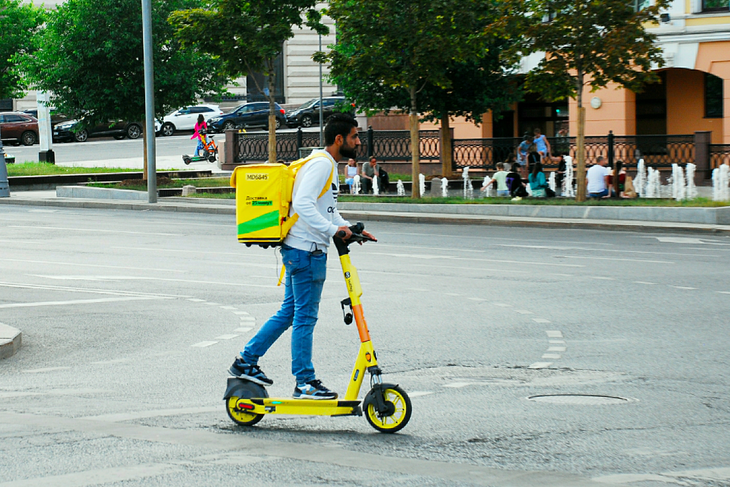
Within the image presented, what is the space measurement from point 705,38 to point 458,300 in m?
24.5

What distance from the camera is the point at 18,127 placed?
55.4 m

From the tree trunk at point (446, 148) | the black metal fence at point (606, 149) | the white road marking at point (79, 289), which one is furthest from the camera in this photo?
the tree trunk at point (446, 148)

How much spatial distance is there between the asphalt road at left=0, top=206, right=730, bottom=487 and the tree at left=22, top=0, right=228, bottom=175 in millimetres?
18493

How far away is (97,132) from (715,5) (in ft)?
116

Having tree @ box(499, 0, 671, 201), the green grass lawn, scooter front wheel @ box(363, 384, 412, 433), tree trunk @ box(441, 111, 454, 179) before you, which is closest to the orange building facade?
tree trunk @ box(441, 111, 454, 179)

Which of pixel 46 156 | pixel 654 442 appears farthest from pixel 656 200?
pixel 46 156

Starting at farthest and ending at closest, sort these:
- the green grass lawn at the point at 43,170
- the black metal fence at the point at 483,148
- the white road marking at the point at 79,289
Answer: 1. the green grass lawn at the point at 43,170
2. the black metal fence at the point at 483,148
3. the white road marking at the point at 79,289

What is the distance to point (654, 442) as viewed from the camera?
5918 millimetres

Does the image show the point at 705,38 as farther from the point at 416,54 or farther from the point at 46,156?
the point at 46,156

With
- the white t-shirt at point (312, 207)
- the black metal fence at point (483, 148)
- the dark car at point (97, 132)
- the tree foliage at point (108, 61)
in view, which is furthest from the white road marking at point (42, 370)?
the dark car at point (97, 132)

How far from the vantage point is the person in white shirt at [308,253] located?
6262mm

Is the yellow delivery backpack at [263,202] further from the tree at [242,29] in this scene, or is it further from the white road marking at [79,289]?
the tree at [242,29]

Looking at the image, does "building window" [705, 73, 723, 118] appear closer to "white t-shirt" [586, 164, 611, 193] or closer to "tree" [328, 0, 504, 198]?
"tree" [328, 0, 504, 198]

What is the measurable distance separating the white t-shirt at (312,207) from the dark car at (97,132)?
2047 inches
